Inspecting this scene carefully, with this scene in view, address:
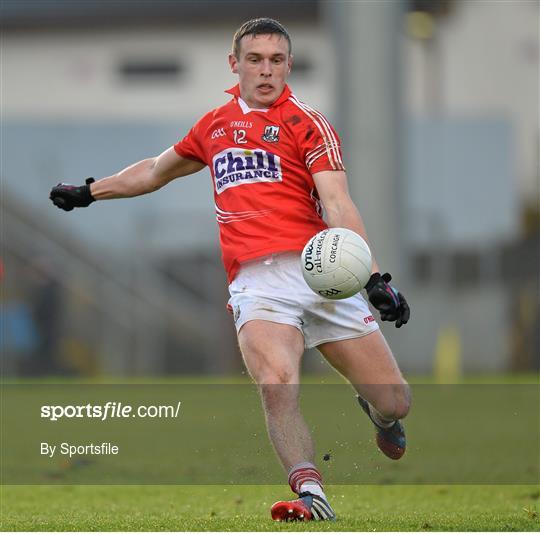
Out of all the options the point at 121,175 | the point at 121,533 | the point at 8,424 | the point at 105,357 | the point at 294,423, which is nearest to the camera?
the point at 121,533

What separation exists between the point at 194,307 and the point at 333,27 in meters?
5.30

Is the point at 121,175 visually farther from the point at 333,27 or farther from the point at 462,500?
the point at 333,27

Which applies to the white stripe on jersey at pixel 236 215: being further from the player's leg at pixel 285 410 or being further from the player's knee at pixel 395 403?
the player's knee at pixel 395 403

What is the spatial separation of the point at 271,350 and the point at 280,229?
0.63 metres

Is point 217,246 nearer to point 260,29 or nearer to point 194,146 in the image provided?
point 194,146

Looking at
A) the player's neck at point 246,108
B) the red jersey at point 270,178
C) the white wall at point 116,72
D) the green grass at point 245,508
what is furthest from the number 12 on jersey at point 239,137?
the white wall at point 116,72

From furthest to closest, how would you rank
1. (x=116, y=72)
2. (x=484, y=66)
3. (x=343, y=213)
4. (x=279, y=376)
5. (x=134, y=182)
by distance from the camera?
(x=116, y=72) < (x=484, y=66) < (x=134, y=182) < (x=343, y=213) < (x=279, y=376)

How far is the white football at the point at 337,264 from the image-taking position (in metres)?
6.30

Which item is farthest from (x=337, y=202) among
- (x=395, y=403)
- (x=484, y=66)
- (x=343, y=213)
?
(x=484, y=66)

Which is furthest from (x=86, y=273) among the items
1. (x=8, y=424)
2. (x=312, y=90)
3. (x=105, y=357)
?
(x=312, y=90)

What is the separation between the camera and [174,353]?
23766mm

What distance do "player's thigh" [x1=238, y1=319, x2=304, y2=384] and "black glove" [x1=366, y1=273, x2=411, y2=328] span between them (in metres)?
0.46

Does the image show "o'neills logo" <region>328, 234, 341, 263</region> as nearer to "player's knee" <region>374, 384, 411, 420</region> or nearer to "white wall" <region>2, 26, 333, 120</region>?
"player's knee" <region>374, 384, 411, 420</region>

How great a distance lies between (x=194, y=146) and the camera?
7180 mm
